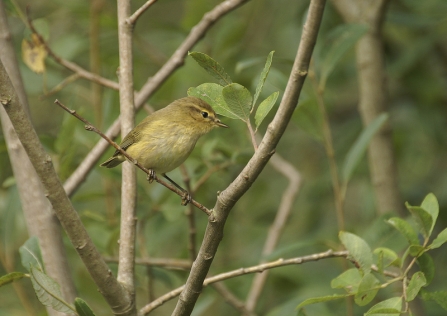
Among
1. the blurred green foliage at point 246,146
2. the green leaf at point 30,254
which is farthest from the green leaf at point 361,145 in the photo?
the green leaf at point 30,254

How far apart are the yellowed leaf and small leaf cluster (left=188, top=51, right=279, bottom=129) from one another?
1.43m

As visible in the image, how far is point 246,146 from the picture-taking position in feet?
12.8

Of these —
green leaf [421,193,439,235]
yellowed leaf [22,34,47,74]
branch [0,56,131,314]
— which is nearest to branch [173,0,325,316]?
branch [0,56,131,314]

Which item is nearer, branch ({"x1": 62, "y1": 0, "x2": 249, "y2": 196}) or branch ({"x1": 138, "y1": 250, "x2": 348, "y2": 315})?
branch ({"x1": 138, "y1": 250, "x2": 348, "y2": 315})

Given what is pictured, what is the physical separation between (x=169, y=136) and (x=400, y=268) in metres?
1.60

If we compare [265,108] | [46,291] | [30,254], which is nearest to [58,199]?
[46,291]

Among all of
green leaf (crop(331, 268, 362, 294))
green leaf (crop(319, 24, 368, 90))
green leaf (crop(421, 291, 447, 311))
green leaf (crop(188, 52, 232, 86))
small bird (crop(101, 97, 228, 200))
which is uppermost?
green leaf (crop(319, 24, 368, 90))

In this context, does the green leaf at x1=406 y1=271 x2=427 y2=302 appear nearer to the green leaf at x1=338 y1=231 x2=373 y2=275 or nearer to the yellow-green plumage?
the green leaf at x1=338 y1=231 x2=373 y2=275

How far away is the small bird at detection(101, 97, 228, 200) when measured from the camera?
3.20 metres

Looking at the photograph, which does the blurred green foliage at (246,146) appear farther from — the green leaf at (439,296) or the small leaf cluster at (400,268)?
the green leaf at (439,296)

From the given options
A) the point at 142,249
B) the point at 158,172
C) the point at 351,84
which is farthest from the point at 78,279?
the point at 351,84

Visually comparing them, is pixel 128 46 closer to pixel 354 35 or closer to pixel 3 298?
pixel 354 35

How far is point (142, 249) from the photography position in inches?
141

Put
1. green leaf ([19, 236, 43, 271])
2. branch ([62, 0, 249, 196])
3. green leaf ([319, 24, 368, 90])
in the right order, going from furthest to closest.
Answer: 1. green leaf ([319, 24, 368, 90])
2. branch ([62, 0, 249, 196])
3. green leaf ([19, 236, 43, 271])
